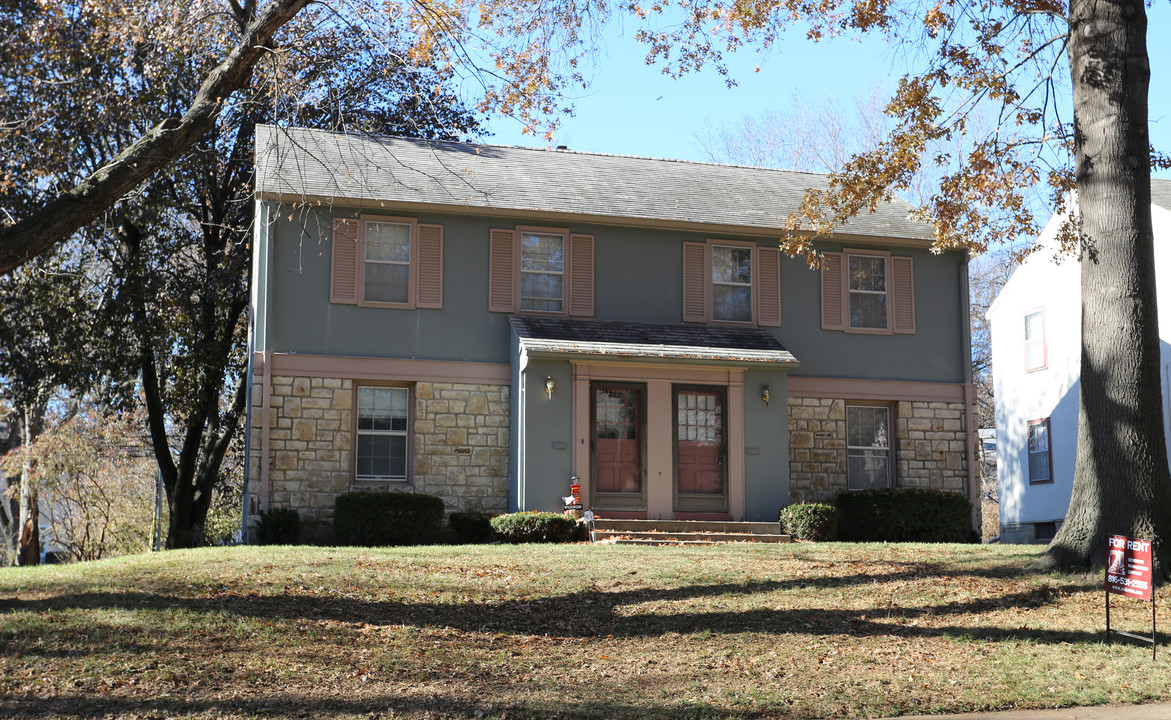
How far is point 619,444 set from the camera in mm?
17328

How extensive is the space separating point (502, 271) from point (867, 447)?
7196 mm

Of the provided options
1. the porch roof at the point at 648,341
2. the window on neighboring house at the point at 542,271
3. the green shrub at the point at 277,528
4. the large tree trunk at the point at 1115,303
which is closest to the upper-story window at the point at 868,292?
the porch roof at the point at 648,341

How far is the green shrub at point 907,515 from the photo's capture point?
17.3 meters

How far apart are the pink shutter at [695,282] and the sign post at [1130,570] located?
10121 millimetres

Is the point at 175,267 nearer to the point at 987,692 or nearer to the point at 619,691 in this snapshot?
the point at 619,691

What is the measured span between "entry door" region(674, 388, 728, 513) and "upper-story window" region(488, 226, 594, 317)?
2.34m

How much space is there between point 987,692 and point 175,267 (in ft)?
59.9

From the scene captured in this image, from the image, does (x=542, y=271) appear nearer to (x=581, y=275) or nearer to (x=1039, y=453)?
(x=581, y=275)

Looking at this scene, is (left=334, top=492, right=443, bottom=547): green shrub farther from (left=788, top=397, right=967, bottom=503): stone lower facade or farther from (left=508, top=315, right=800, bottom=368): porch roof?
(left=788, top=397, right=967, bottom=503): stone lower facade

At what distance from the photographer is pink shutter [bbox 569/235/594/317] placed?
1814cm

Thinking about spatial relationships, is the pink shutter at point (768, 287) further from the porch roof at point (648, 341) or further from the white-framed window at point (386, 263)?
the white-framed window at point (386, 263)

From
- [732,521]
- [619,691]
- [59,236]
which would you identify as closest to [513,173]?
[732,521]

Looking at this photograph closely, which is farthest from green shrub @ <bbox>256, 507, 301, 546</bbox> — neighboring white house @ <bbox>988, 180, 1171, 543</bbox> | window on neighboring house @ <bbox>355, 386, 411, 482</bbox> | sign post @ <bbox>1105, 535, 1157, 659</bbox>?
neighboring white house @ <bbox>988, 180, 1171, 543</bbox>

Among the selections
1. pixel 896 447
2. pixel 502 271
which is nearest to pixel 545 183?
pixel 502 271
